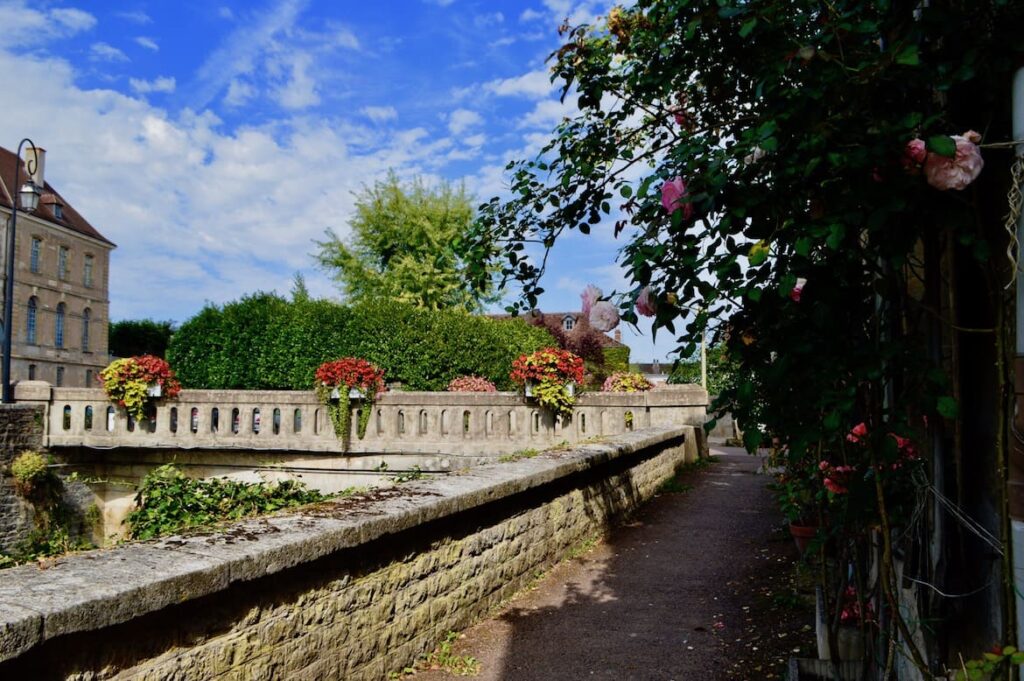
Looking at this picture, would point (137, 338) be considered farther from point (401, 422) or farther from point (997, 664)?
point (997, 664)

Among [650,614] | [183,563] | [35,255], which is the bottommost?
[650,614]

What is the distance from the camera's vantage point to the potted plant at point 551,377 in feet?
39.3

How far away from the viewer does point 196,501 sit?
6352 mm

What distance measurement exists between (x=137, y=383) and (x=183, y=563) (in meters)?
12.4

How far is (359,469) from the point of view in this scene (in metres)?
A: 12.7

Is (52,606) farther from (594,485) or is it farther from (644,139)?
(594,485)

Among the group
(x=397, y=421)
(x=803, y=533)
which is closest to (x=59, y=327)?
(x=397, y=421)

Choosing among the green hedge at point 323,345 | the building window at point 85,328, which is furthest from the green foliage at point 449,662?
the building window at point 85,328

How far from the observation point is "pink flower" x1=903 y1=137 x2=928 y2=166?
1946 millimetres

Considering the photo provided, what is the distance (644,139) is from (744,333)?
294 centimetres

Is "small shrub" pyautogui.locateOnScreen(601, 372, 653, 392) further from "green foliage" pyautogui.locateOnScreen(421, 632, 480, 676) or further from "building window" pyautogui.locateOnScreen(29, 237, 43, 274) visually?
"building window" pyautogui.locateOnScreen(29, 237, 43, 274)

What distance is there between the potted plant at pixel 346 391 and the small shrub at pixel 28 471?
224 inches

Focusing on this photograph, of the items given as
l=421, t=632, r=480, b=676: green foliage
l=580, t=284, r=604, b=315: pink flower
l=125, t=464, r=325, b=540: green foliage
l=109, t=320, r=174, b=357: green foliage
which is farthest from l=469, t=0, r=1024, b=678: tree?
l=109, t=320, r=174, b=357: green foliage

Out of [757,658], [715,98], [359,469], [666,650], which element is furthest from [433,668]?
[359,469]
